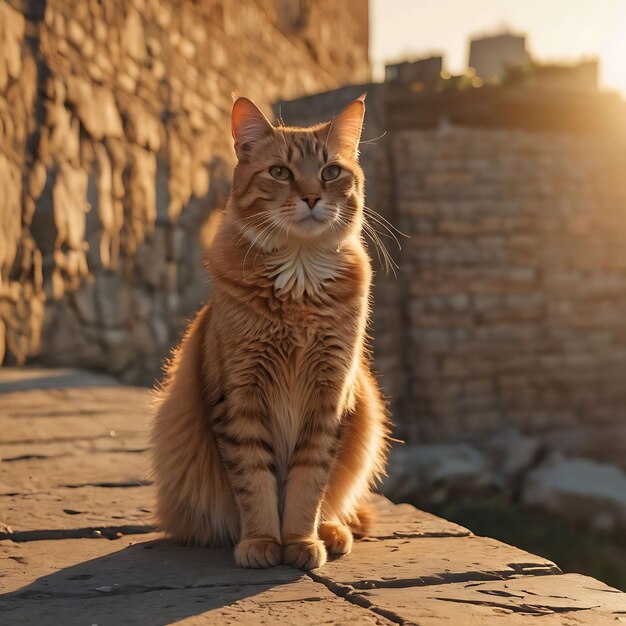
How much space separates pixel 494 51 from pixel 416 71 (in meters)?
9.42

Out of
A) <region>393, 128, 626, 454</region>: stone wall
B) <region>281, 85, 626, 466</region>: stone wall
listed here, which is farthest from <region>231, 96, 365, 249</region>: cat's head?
<region>393, 128, 626, 454</region>: stone wall

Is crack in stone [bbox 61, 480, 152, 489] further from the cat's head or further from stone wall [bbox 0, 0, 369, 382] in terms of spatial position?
stone wall [bbox 0, 0, 369, 382]

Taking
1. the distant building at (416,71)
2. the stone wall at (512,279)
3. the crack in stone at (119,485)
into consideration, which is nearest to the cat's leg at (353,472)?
the crack in stone at (119,485)

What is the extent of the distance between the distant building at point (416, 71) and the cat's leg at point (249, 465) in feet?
26.4

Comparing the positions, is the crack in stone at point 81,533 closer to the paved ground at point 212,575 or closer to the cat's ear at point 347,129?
the paved ground at point 212,575

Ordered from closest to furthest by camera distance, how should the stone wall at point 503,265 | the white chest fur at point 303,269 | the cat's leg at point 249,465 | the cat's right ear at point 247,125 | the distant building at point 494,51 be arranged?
the cat's leg at point 249,465 < the white chest fur at point 303,269 < the cat's right ear at point 247,125 < the stone wall at point 503,265 < the distant building at point 494,51

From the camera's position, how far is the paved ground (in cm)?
178

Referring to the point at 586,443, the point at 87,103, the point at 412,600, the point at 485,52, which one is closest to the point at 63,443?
the point at 412,600

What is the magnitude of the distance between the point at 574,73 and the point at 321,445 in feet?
32.2

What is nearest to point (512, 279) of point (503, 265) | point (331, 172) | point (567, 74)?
point (503, 265)

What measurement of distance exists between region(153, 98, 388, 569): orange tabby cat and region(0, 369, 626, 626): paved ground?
5.3 inches

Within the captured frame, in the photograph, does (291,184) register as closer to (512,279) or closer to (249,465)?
(249,465)

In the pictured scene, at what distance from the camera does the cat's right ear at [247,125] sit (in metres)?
2.63

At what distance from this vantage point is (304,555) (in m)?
2.21
